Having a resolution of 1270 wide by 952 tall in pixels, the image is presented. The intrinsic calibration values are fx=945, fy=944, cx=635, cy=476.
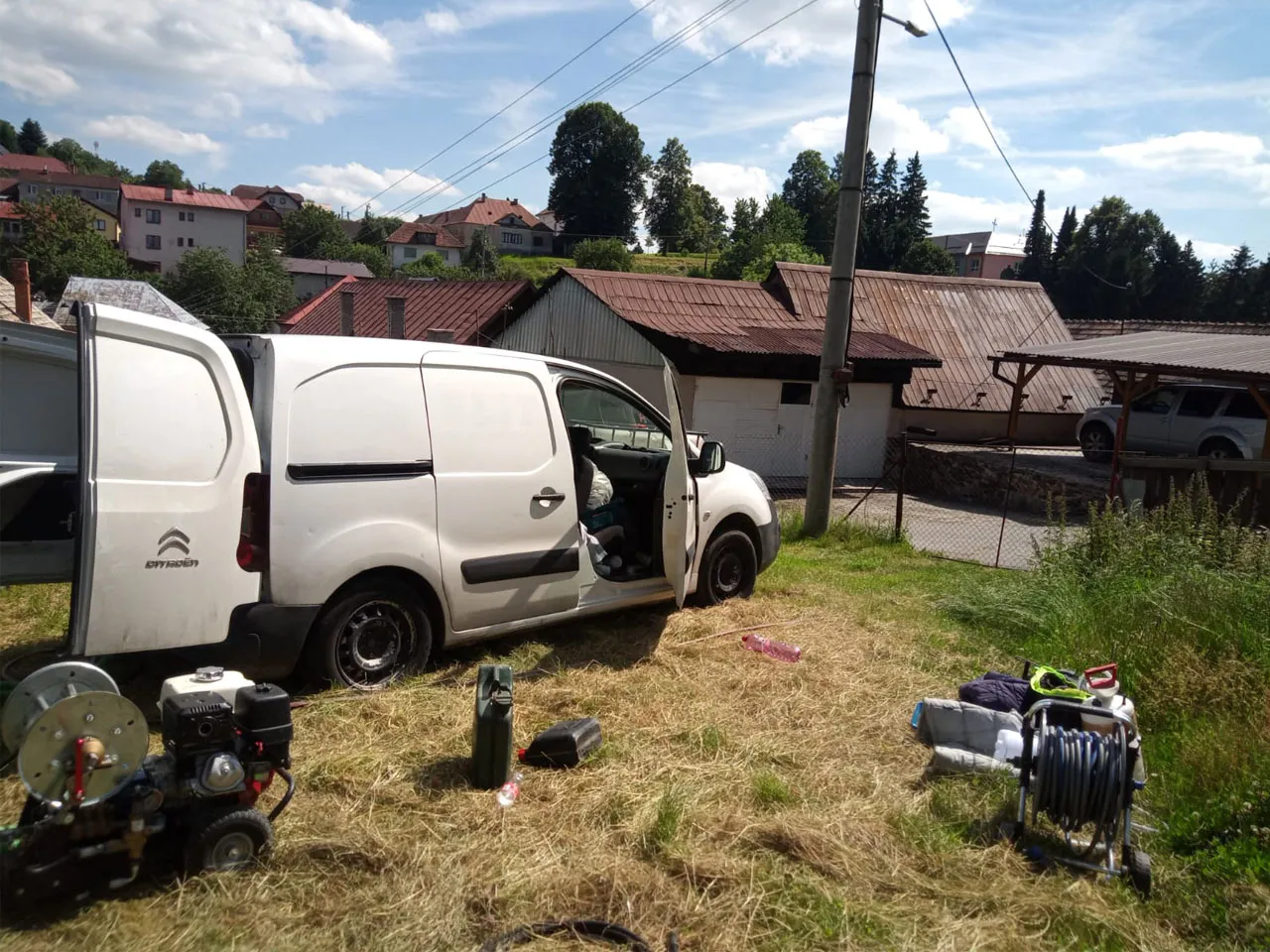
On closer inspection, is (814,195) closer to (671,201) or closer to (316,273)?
(671,201)

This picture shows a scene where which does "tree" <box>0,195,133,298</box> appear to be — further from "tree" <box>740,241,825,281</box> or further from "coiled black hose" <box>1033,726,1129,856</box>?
"coiled black hose" <box>1033,726,1129,856</box>

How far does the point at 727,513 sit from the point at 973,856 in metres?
3.78

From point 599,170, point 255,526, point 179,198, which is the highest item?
point 599,170

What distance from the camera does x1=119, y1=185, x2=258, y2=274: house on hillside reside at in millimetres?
91250

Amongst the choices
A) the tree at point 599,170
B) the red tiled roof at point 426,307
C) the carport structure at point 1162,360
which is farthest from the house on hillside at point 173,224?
the carport structure at point 1162,360

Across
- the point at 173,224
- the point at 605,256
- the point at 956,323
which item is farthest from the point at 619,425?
the point at 173,224

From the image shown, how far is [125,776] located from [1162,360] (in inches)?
588

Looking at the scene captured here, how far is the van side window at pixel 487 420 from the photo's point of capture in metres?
5.26

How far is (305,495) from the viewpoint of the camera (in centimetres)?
461

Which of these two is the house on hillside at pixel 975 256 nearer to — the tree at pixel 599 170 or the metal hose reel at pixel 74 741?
the tree at pixel 599 170

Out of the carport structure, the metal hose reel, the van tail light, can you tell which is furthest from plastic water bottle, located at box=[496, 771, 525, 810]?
the carport structure

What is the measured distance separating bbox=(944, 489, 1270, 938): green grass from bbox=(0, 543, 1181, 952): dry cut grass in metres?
0.56

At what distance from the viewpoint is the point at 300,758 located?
4.21 meters

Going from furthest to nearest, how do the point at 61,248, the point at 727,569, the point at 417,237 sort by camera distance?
the point at 417,237
the point at 61,248
the point at 727,569
